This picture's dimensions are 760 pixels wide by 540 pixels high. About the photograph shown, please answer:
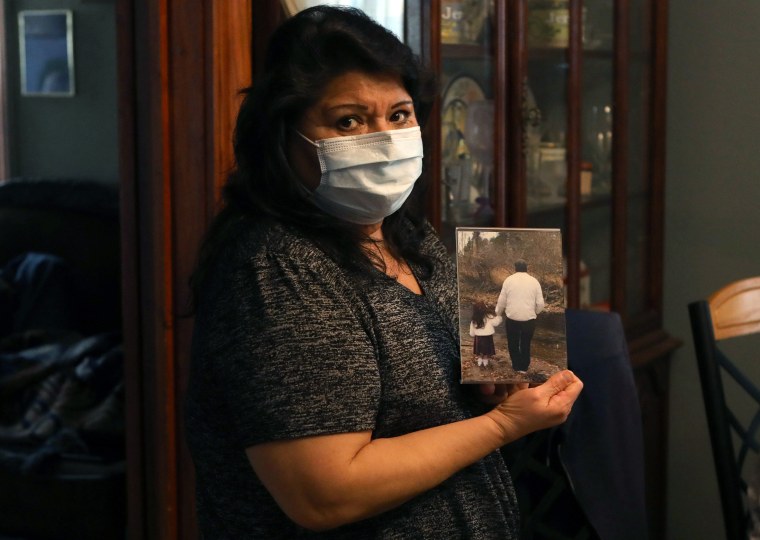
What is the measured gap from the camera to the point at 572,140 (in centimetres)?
220

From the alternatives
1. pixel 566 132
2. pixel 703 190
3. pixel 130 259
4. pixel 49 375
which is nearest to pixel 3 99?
pixel 49 375

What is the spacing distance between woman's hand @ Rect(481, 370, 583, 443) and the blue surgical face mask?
29 centimetres

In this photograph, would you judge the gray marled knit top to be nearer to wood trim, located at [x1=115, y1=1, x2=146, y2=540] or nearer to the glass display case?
wood trim, located at [x1=115, y1=1, x2=146, y2=540]

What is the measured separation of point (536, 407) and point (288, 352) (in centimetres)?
33

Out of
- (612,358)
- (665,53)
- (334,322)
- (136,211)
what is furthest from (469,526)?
(665,53)

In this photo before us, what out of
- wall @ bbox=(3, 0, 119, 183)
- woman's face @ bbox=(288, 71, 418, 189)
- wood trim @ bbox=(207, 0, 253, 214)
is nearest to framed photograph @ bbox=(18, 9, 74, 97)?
wall @ bbox=(3, 0, 119, 183)

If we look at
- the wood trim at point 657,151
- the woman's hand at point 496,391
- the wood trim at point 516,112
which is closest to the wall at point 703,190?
the wood trim at point 657,151

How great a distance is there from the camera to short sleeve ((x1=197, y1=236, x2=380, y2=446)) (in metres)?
1.01

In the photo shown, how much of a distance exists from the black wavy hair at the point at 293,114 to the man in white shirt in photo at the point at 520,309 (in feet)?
0.57

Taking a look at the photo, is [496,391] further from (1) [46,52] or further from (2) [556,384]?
(1) [46,52]

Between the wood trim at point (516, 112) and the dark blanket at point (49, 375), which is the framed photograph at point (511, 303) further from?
the dark blanket at point (49, 375)

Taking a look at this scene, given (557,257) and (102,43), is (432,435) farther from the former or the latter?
(102,43)

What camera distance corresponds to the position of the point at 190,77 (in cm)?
144

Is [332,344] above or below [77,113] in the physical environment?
below
